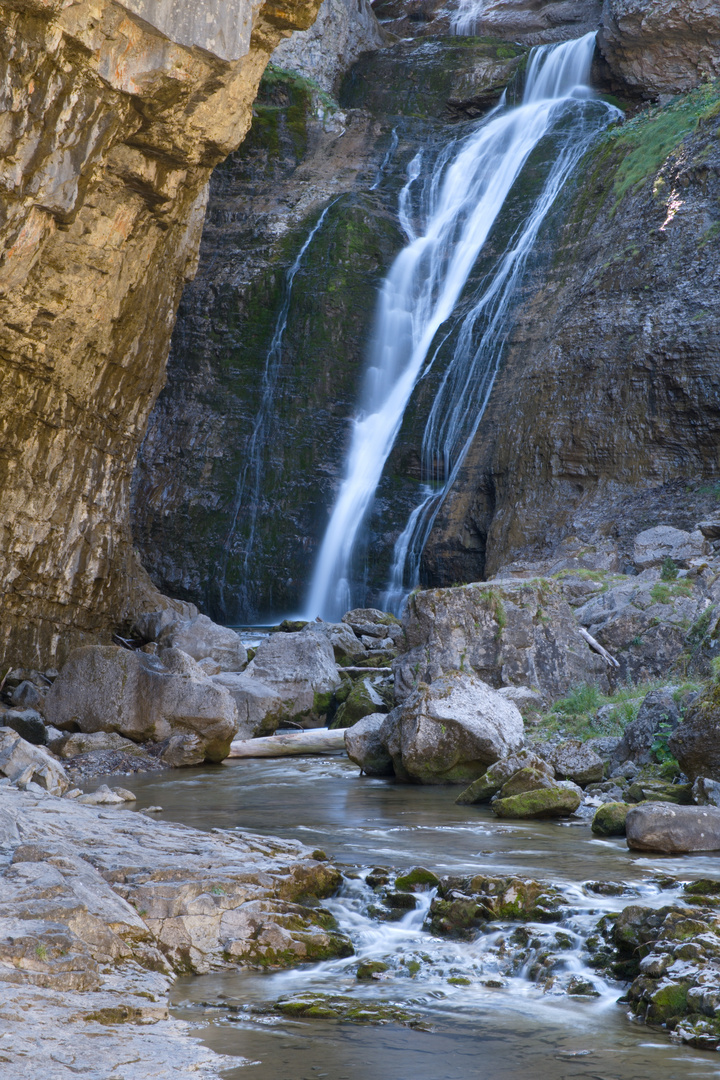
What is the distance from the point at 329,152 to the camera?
30.3 metres

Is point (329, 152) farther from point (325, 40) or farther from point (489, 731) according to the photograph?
point (489, 731)

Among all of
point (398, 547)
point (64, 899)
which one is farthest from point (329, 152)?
point (64, 899)

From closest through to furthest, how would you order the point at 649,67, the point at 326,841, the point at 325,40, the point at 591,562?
the point at 326,841, the point at 591,562, the point at 649,67, the point at 325,40

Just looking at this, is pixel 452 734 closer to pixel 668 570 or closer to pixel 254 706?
pixel 254 706

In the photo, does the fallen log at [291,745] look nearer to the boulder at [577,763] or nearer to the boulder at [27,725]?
the boulder at [27,725]

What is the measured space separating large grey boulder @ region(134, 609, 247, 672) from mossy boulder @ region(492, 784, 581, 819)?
787cm

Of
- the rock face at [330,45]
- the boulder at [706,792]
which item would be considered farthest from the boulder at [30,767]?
the rock face at [330,45]

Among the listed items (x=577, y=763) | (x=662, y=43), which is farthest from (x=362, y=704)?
(x=662, y=43)

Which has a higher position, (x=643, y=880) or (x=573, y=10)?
(x=573, y=10)

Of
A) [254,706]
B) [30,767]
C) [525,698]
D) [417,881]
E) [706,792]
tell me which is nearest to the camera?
[417,881]

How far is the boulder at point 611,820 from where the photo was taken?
6516 mm

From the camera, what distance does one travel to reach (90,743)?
1056 cm

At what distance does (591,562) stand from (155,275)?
342 inches

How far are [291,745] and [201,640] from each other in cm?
466
